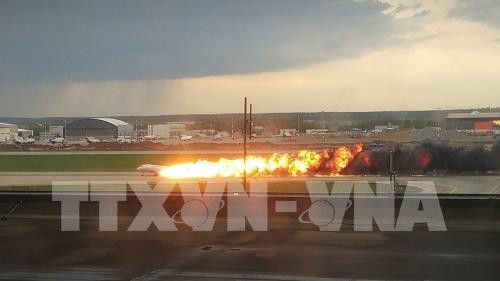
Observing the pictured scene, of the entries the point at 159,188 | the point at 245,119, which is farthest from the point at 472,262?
the point at 159,188

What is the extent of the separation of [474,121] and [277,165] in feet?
14.3

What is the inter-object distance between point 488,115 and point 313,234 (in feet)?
14.0

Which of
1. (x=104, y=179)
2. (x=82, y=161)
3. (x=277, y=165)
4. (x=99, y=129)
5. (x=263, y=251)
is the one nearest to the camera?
(x=263, y=251)

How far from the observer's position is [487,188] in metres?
8.24

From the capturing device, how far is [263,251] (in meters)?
5.59

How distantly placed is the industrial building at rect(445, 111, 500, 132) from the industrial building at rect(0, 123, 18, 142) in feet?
24.9

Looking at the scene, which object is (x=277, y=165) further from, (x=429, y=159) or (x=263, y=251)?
(x=263, y=251)

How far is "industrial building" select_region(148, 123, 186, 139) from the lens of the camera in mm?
9031

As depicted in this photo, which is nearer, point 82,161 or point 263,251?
point 263,251

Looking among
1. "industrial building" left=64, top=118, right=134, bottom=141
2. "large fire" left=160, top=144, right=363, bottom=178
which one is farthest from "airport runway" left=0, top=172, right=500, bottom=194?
"industrial building" left=64, top=118, right=134, bottom=141

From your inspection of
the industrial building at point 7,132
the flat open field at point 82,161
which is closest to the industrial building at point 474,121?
the flat open field at point 82,161

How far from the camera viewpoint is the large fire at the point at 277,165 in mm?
10664

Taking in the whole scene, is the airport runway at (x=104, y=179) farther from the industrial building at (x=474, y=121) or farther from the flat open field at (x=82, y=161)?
the industrial building at (x=474, y=121)

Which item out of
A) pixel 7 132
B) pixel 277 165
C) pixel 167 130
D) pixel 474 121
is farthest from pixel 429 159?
pixel 7 132
